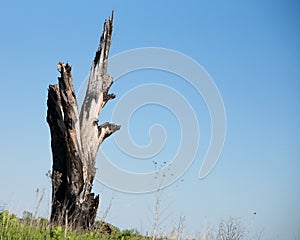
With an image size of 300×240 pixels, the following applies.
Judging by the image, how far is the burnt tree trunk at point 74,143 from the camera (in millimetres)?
12297

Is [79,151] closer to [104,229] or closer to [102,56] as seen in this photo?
[104,229]

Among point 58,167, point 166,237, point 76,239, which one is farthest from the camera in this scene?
point 58,167

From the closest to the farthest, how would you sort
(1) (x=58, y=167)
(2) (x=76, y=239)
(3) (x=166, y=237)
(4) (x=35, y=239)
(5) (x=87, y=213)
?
1. (4) (x=35, y=239)
2. (2) (x=76, y=239)
3. (3) (x=166, y=237)
4. (5) (x=87, y=213)
5. (1) (x=58, y=167)

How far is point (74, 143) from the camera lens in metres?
12.5

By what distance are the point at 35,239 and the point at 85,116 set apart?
6566 millimetres

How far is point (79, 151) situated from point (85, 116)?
112cm

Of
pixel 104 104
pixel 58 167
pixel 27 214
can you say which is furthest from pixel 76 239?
pixel 104 104

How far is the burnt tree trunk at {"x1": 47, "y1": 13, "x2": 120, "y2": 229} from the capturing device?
12.3 m

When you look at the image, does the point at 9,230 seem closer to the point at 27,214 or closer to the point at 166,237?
the point at 27,214

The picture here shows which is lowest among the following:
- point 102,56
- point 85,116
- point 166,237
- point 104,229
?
point 166,237

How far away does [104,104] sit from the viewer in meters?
13.7

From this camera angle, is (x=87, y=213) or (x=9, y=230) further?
(x=87, y=213)

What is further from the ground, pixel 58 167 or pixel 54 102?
pixel 54 102

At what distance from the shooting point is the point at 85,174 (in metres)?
12.6
